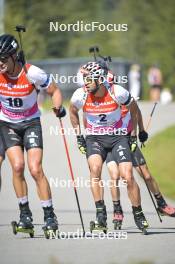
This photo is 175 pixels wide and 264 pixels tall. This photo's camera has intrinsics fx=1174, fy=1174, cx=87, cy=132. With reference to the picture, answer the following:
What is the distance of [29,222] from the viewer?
13.2 meters

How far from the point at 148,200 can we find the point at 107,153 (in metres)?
4.86

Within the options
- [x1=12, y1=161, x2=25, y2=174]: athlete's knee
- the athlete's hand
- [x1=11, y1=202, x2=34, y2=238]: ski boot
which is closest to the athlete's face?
the athlete's hand

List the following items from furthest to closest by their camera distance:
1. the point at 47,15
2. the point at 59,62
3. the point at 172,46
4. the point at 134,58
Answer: the point at 134,58 → the point at 172,46 → the point at 59,62 → the point at 47,15

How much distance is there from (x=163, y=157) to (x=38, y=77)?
1840cm

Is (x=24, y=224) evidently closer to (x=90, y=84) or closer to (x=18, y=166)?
→ (x=18, y=166)

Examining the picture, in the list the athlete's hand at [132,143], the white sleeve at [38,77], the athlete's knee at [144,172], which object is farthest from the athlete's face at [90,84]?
the athlete's knee at [144,172]

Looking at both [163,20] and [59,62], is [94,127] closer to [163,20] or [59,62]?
[59,62]

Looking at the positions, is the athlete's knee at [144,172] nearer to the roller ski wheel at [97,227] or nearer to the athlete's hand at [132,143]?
the athlete's hand at [132,143]

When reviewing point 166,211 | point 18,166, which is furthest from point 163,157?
point 18,166

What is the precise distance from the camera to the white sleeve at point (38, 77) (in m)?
13.0

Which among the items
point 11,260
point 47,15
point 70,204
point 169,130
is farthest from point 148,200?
point 47,15

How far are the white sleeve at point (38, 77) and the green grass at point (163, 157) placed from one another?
1053 centimetres

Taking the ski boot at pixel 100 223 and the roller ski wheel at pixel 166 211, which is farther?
the roller ski wheel at pixel 166 211

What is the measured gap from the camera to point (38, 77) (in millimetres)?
13047
